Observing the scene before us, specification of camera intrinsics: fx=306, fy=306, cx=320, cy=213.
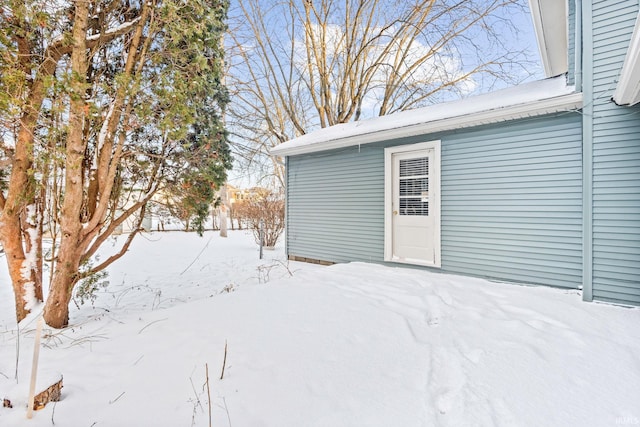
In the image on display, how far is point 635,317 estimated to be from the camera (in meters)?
2.88

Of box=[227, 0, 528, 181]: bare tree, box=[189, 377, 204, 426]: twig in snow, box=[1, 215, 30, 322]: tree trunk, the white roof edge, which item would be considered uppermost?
box=[227, 0, 528, 181]: bare tree

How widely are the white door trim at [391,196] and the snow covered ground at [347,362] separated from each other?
1158mm

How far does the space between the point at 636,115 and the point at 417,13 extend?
7893 millimetres

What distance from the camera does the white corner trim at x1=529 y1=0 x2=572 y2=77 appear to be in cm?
468

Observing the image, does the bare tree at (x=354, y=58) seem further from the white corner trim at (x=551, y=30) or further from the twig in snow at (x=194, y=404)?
the twig in snow at (x=194, y=404)

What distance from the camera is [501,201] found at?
4.30 metres

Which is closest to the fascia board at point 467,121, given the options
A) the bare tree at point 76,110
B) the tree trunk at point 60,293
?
the bare tree at point 76,110

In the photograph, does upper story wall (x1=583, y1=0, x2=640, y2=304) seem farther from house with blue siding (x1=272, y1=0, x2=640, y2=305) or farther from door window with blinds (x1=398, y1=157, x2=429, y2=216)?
door window with blinds (x1=398, y1=157, x2=429, y2=216)

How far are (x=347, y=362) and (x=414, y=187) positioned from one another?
12.1ft

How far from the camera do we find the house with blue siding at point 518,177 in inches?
129

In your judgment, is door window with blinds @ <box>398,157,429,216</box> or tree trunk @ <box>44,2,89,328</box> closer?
tree trunk @ <box>44,2,89,328</box>

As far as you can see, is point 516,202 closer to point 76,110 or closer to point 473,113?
point 473,113

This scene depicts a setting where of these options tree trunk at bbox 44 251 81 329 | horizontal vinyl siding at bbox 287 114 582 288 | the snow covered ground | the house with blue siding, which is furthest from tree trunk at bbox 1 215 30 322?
horizontal vinyl siding at bbox 287 114 582 288

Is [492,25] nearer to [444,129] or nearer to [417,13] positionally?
[417,13]
